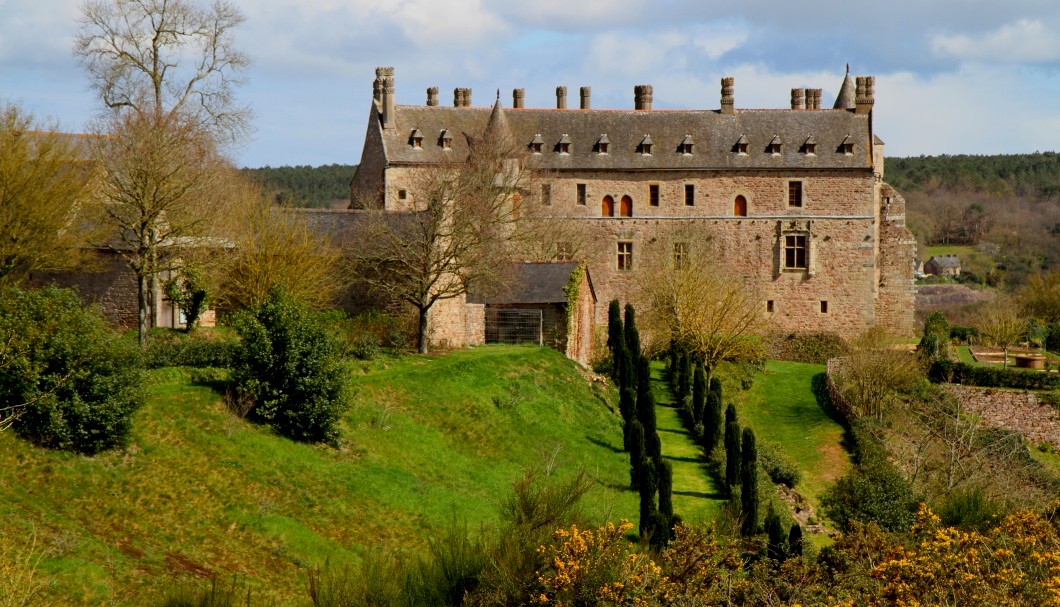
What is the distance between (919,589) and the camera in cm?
1277

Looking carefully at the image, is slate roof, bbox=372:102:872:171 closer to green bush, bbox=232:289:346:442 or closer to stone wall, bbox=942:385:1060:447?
stone wall, bbox=942:385:1060:447

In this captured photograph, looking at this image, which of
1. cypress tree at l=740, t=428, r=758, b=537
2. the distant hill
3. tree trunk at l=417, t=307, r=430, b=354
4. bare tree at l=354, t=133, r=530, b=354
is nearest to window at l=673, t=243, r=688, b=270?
bare tree at l=354, t=133, r=530, b=354

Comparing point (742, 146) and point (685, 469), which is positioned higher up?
point (742, 146)

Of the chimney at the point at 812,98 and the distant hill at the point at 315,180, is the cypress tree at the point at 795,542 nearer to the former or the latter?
the chimney at the point at 812,98

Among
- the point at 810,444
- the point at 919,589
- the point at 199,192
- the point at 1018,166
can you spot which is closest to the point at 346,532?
the point at 919,589

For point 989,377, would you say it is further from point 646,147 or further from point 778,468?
point 646,147

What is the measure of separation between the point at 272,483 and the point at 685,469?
1186 centimetres

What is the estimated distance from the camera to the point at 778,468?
28438mm

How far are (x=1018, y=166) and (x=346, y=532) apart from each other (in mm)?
115060

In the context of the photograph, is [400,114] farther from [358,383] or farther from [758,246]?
[358,383]

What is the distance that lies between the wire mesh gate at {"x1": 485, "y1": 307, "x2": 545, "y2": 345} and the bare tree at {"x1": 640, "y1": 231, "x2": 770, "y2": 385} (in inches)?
218

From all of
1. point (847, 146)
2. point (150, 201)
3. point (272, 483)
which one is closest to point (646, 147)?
point (847, 146)

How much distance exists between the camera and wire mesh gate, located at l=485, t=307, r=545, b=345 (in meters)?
34.2

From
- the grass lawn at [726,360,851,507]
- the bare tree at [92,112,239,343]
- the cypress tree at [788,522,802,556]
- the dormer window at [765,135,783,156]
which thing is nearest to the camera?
the cypress tree at [788,522,802,556]
